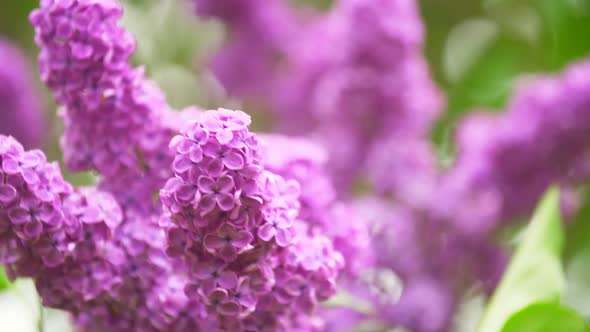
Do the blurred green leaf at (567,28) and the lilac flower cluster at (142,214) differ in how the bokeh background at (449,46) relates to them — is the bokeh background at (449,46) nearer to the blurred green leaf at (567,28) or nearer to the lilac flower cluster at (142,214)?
the blurred green leaf at (567,28)

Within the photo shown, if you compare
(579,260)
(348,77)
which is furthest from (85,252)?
(579,260)

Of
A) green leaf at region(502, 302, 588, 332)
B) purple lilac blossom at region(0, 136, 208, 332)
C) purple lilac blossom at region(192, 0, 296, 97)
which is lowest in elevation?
purple lilac blossom at region(0, 136, 208, 332)

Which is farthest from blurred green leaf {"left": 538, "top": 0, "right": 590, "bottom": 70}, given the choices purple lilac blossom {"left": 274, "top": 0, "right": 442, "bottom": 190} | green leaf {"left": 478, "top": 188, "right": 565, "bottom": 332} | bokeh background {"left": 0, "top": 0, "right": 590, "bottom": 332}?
green leaf {"left": 478, "top": 188, "right": 565, "bottom": 332}

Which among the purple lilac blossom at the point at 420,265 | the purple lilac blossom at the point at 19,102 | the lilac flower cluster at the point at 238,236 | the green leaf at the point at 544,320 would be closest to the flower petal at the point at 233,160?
the lilac flower cluster at the point at 238,236

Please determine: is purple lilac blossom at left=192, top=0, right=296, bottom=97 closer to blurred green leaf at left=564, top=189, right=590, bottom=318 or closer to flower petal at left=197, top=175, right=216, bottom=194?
blurred green leaf at left=564, top=189, right=590, bottom=318

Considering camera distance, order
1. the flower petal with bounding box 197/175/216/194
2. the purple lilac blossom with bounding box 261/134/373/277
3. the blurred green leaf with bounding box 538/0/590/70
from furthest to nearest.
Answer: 1. the blurred green leaf with bounding box 538/0/590/70
2. the purple lilac blossom with bounding box 261/134/373/277
3. the flower petal with bounding box 197/175/216/194

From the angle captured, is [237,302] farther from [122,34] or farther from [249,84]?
[249,84]

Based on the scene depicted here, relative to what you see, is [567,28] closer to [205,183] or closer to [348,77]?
[348,77]
